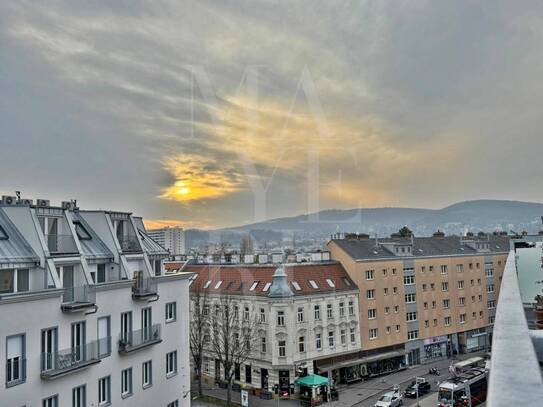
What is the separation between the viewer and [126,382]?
60.7ft

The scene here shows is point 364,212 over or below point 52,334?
over

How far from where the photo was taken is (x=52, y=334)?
49.0 ft

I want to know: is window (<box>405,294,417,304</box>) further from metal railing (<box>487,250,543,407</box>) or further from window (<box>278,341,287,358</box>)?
metal railing (<box>487,250,543,407</box>)

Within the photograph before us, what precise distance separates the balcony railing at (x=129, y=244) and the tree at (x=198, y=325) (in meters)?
15.8

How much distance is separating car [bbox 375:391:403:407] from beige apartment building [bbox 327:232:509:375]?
625 centimetres

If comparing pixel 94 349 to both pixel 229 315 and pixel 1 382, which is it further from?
pixel 229 315

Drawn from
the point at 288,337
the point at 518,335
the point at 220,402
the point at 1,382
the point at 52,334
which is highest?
the point at 518,335

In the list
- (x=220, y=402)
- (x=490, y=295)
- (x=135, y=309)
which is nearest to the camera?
(x=135, y=309)

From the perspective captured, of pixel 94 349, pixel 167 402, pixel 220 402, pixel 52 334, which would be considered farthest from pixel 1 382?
pixel 220 402

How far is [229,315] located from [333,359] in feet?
29.7

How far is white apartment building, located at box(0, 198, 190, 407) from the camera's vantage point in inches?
551

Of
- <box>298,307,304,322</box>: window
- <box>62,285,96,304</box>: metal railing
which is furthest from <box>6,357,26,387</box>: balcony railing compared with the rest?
<box>298,307,304,322</box>: window

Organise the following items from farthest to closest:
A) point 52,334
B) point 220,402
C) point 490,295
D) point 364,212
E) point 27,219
→ point 364,212 → point 490,295 → point 220,402 → point 27,219 → point 52,334

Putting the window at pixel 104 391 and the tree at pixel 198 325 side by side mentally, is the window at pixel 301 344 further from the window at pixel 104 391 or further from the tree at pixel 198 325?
the window at pixel 104 391
